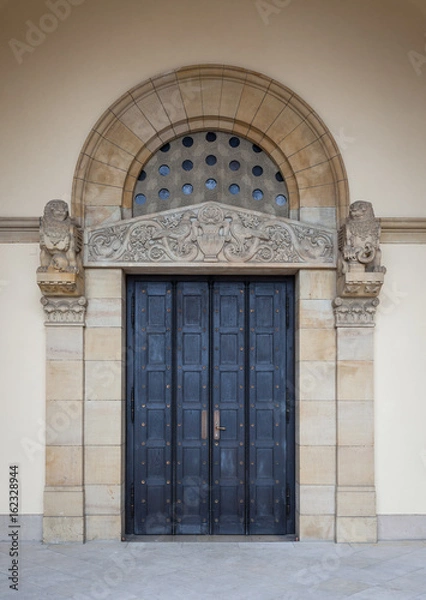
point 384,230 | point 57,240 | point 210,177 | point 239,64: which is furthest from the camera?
point 210,177

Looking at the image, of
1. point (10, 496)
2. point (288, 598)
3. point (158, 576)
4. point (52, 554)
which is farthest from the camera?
point (10, 496)

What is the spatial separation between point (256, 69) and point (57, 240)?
124 inches

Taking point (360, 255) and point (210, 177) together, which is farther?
point (210, 177)

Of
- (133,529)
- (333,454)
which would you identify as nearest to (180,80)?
(333,454)

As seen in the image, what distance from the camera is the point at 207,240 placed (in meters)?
8.37

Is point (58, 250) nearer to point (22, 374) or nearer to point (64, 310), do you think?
point (64, 310)

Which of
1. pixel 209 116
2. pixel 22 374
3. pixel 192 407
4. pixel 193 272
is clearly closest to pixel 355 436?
pixel 192 407

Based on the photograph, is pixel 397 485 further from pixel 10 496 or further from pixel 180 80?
pixel 180 80

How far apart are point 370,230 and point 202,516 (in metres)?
3.90

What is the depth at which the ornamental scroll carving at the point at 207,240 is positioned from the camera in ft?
27.5

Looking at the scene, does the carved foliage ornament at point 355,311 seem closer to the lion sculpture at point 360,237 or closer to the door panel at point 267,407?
the lion sculpture at point 360,237

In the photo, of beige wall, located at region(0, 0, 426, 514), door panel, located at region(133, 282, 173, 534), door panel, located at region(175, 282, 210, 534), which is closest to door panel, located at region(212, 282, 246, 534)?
door panel, located at region(175, 282, 210, 534)

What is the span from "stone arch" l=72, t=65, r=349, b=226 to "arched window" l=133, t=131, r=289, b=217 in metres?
0.23

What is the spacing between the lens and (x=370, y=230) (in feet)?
26.3
